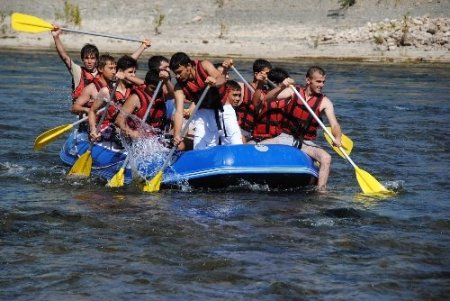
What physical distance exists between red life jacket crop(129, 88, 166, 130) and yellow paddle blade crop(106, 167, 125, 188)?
0.50 meters

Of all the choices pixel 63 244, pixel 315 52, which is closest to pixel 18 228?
pixel 63 244

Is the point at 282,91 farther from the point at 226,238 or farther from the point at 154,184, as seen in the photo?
the point at 226,238

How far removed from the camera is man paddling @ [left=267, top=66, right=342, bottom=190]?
29.3 ft

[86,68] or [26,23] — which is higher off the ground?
[26,23]

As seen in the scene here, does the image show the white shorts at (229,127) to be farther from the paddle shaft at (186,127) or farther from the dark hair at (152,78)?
the dark hair at (152,78)

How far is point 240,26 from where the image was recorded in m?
31.1

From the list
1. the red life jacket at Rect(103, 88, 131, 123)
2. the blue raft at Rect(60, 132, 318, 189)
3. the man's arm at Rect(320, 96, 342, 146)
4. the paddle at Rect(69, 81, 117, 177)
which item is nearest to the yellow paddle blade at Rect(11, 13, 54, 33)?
the red life jacket at Rect(103, 88, 131, 123)

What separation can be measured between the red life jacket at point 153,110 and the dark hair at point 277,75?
111cm

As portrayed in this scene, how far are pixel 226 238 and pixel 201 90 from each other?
6.82 feet

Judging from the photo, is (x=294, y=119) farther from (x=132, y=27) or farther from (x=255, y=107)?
(x=132, y=27)

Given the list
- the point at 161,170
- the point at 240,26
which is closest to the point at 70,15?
the point at 240,26

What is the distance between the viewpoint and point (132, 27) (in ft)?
108

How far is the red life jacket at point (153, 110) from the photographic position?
933cm

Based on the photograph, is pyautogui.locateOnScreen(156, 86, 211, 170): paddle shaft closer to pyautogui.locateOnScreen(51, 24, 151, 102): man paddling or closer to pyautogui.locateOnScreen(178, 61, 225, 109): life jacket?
pyautogui.locateOnScreen(178, 61, 225, 109): life jacket
